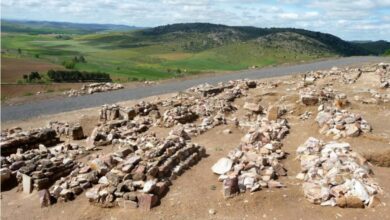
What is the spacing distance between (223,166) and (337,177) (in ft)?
12.7

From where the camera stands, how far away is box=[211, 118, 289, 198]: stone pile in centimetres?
1476

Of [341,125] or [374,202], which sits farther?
[341,125]

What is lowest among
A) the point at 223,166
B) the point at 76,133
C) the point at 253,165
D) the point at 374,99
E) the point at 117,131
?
the point at 76,133

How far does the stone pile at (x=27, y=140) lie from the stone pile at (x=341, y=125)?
46.1 ft

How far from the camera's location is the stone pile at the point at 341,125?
66.0 feet

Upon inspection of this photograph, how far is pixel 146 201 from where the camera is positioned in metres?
14.3

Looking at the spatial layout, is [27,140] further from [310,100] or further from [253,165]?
[310,100]

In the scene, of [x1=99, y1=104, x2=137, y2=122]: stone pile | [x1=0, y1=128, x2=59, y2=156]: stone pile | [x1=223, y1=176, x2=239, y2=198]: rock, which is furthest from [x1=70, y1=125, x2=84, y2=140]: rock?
[x1=223, y1=176, x2=239, y2=198]: rock

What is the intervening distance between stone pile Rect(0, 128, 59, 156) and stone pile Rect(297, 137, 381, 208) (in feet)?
45.6

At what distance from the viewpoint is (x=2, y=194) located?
17.4m

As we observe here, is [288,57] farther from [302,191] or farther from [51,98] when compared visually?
[302,191]

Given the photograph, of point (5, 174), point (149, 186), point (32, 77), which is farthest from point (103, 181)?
point (32, 77)

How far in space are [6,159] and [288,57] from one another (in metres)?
110

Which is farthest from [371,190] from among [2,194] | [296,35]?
[296,35]
